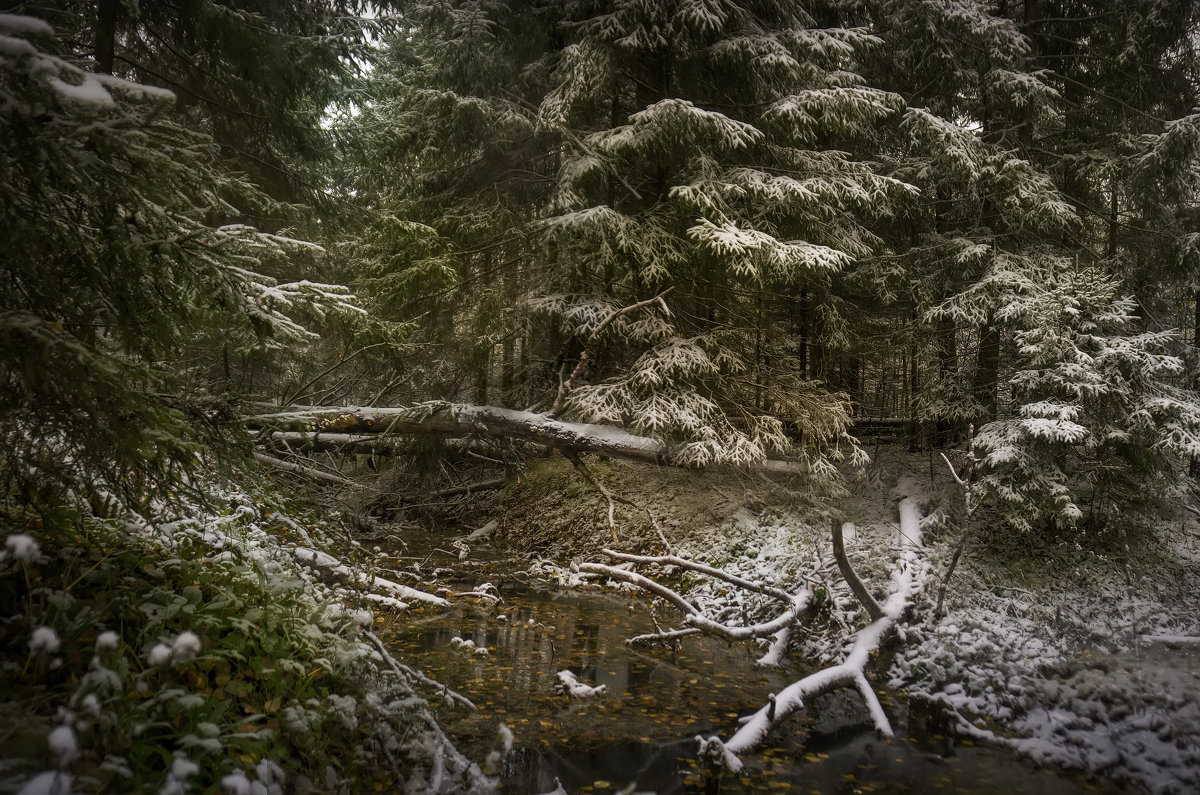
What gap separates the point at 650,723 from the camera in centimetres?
551

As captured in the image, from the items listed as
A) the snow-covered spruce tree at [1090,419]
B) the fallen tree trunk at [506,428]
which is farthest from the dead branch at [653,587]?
the snow-covered spruce tree at [1090,419]

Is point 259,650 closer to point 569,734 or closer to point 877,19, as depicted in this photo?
point 569,734

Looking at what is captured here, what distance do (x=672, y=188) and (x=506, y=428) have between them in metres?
4.49

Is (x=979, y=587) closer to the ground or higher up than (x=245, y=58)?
closer to the ground

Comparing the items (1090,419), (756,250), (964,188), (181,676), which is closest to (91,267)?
(181,676)

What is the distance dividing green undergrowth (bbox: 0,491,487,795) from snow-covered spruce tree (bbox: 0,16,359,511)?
23.1 inches

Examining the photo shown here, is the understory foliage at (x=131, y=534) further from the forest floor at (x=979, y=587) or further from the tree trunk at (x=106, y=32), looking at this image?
the forest floor at (x=979, y=587)

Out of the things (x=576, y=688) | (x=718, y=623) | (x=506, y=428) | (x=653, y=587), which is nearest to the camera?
(x=576, y=688)

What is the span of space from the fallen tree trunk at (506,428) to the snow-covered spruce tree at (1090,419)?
9.69 ft

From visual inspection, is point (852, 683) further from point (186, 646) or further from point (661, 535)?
point (186, 646)

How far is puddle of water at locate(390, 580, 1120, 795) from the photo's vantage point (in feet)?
15.3

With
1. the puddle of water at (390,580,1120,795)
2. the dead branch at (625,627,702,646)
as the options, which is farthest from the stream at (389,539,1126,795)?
the dead branch at (625,627,702,646)

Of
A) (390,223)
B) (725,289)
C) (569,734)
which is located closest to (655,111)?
(725,289)

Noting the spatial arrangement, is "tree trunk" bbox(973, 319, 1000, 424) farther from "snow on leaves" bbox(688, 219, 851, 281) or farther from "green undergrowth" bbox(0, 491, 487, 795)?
"green undergrowth" bbox(0, 491, 487, 795)
